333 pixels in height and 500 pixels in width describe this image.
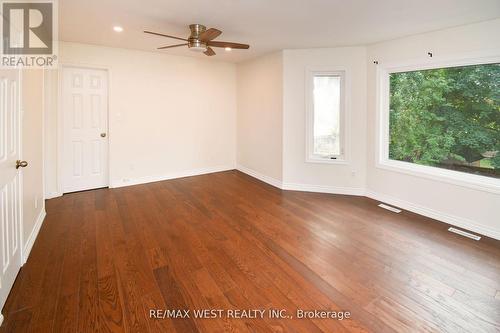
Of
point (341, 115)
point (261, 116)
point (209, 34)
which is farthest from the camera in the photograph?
point (261, 116)

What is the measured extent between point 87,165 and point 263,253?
149 inches

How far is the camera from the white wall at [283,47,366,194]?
4.34m

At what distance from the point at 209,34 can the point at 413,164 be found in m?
3.48

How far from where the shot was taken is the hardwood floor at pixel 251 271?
177 cm

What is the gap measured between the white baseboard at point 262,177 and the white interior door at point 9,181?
12.3 feet

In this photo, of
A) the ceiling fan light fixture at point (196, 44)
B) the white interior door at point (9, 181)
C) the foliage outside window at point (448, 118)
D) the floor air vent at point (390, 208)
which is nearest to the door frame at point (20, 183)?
the white interior door at point (9, 181)

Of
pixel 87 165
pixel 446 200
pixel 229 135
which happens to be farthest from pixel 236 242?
pixel 229 135

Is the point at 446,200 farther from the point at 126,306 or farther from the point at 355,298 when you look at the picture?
the point at 126,306

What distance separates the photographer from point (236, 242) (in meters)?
2.85

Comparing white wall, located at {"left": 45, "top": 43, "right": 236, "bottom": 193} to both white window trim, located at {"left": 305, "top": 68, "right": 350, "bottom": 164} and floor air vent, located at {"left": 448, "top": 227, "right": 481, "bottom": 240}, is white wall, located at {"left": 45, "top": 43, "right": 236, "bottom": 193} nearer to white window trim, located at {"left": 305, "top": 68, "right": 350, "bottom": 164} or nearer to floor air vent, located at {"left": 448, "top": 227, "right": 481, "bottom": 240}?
white window trim, located at {"left": 305, "top": 68, "right": 350, "bottom": 164}

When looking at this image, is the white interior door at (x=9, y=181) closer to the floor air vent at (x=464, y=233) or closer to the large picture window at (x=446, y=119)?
the floor air vent at (x=464, y=233)

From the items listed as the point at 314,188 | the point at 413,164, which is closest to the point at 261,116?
the point at 314,188

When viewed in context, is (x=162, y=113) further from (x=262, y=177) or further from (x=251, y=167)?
(x=262, y=177)

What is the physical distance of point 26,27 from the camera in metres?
2.70
